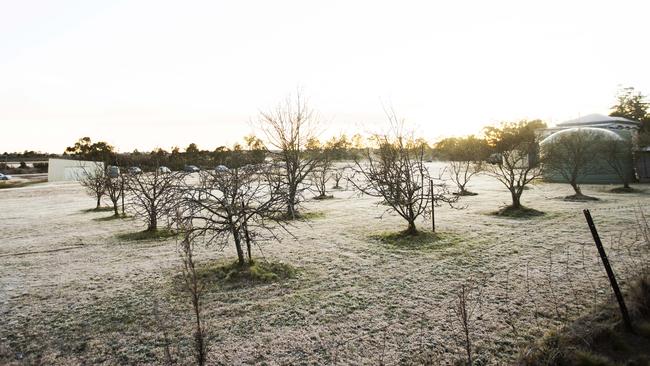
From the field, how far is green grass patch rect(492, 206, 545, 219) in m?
1.61

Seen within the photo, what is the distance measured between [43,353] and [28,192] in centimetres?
3416

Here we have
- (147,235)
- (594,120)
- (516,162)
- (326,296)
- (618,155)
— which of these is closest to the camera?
(326,296)

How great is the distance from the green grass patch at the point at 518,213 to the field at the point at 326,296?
1.61 meters

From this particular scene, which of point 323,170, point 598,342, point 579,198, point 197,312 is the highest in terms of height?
point 323,170

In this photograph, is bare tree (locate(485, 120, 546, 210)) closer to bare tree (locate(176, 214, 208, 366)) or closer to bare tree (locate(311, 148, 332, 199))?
bare tree (locate(311, 148, 332, 199))

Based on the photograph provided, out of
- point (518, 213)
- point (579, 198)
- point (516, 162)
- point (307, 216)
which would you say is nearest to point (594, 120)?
point (579, 198)

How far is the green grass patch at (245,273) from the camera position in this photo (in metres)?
6.84

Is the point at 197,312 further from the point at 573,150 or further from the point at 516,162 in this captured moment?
the point at 573,150

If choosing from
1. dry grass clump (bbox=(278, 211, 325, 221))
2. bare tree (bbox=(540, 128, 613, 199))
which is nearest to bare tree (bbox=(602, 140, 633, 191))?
bare tree (bbox=(540, 128, 613, 199))

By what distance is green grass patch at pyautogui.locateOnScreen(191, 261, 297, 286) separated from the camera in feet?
22.4

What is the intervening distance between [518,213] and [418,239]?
17.3ft

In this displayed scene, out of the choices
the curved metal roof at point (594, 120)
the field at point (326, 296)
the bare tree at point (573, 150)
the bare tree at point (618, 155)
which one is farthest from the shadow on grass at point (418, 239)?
the curved metal roof at point (594, 120)

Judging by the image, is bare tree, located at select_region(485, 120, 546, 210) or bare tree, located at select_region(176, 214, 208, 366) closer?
bare tree, located at select_region(176, 214, 208, 366)

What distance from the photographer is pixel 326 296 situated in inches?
234
